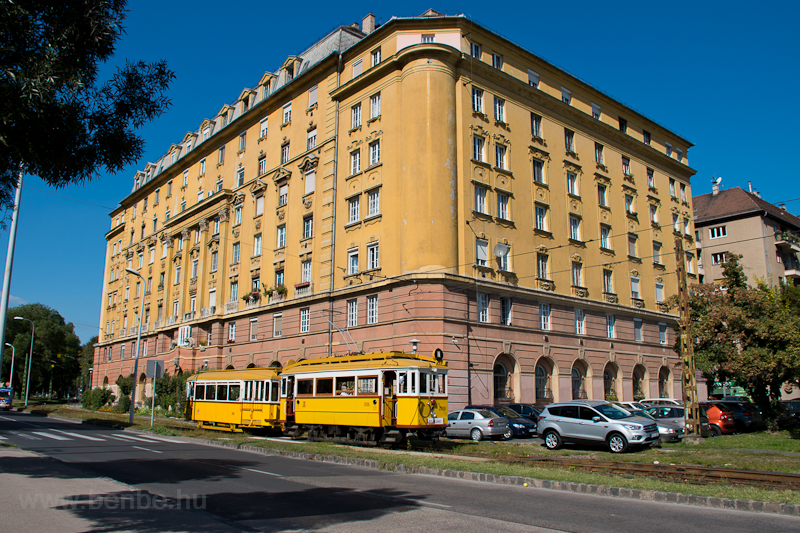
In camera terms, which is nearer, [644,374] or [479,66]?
[479,66]

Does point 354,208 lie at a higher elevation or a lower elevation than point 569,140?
lower

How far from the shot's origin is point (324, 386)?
24.0 m

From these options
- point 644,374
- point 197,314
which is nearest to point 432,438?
point 644,374

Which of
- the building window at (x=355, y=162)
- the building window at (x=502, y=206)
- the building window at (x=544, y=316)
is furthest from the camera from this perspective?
the building window at (x=355, y=162)

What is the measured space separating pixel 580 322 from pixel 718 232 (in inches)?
1361

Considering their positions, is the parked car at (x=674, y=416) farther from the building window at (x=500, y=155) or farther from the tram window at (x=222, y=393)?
the tram window at (x=222, y=393)

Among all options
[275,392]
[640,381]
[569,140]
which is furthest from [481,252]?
[640,381]

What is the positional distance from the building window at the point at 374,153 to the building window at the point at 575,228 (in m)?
14.1

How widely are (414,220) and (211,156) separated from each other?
28032 mm

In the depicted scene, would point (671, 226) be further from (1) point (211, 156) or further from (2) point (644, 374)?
(1) point (211, 156)

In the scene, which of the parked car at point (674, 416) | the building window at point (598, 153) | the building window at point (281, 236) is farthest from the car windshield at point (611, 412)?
the building window at point (598, 153)

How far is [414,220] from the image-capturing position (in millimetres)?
31641

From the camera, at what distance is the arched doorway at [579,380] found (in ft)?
124

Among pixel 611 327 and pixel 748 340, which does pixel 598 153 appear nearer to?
pixel 611 327
